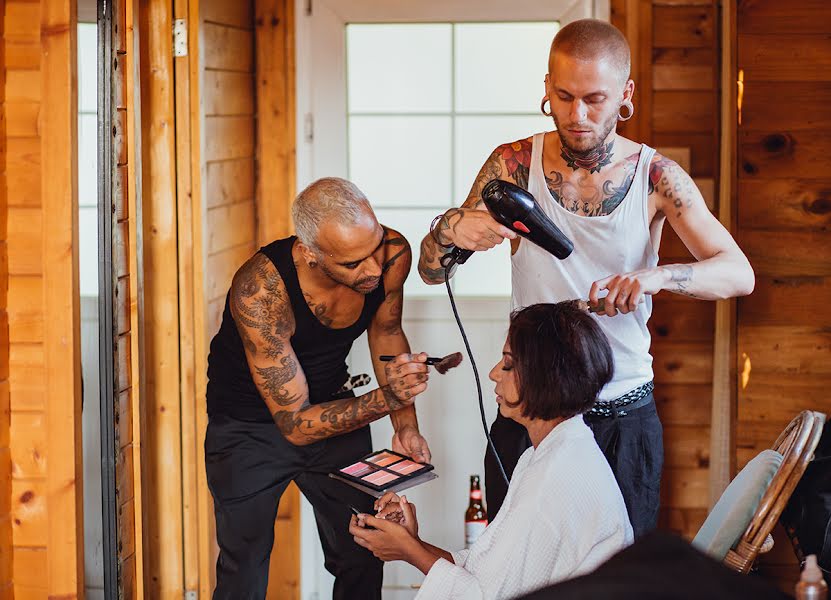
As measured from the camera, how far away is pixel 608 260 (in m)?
2.51

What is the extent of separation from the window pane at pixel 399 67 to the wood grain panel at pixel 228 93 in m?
0.33

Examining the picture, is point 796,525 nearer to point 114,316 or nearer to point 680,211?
point 680,211

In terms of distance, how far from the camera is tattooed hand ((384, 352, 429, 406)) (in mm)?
2574

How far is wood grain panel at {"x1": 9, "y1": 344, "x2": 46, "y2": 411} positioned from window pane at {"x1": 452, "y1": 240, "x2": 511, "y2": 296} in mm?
1507

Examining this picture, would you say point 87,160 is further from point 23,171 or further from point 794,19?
point 794,19

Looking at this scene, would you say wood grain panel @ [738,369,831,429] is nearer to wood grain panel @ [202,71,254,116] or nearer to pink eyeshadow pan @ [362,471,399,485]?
pink eyeshadow pan @ [362,471,399,485]

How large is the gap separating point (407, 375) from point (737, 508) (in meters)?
0.86

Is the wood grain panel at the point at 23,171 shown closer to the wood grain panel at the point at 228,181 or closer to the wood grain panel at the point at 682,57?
the wood grain panel at the point at 228,181

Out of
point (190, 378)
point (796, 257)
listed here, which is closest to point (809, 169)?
point (796, 257)

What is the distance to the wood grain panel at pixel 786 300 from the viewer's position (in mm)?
3254

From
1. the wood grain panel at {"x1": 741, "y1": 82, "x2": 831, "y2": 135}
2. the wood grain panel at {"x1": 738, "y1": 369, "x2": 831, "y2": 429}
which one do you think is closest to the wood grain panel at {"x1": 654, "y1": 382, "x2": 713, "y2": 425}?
the wood grain panel at {"x1": 738, "y1": 369, "x2": 831, "y2": 429}

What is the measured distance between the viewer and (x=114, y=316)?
2834 millimetres

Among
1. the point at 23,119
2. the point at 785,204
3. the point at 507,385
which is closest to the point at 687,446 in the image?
the point at 785,204

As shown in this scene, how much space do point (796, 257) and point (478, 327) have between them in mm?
1011
